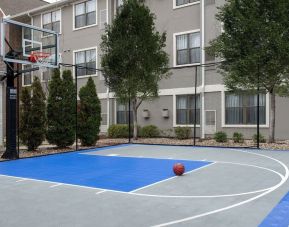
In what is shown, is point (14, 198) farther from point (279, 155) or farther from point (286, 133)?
point (286, 133)

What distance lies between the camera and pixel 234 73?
1633 centimetres

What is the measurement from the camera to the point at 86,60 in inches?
1075

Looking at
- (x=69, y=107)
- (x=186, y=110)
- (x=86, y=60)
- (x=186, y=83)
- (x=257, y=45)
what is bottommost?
(x=186, y=110)

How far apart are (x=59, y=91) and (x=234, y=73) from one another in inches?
312

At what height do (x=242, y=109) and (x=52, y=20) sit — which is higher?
(x=52, y=20)

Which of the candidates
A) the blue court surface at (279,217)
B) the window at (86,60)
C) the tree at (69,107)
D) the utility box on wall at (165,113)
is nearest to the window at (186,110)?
the utility box on wall at (165,113)

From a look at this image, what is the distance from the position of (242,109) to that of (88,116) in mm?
8485

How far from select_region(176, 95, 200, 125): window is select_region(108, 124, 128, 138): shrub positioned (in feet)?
11.0

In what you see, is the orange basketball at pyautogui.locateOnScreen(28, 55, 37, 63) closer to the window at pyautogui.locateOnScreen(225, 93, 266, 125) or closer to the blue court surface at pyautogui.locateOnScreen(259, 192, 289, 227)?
the blue court surface at pyautogui.locateOnScreen(259, 192, 289, 227)

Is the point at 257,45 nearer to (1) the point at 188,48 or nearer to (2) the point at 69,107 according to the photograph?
(1) the point at 188,48

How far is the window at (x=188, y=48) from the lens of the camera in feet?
71.7

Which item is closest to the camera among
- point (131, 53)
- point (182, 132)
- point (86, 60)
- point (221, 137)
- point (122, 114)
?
point (221, 137)

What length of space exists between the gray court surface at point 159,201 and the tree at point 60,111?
21.6ft

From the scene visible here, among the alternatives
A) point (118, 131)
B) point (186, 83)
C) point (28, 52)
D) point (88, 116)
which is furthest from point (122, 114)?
point (28, 52)
